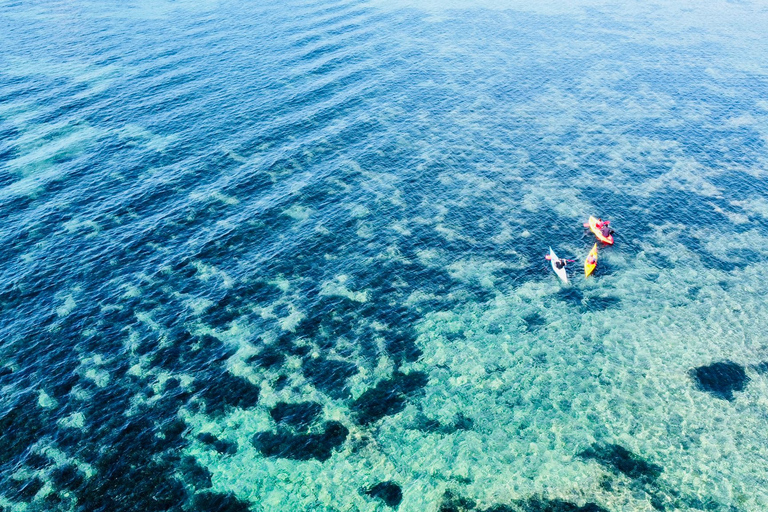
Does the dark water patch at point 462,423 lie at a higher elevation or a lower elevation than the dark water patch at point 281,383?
lower

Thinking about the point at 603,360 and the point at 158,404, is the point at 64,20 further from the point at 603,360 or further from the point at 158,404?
the point at 603,360

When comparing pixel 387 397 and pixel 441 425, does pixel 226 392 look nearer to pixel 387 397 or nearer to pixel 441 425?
pixel 387 397

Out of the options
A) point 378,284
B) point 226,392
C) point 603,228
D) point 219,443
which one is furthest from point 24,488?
point 603,228

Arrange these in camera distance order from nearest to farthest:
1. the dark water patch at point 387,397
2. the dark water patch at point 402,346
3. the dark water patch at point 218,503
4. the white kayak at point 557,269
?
the dark water patch at point 218,503 → the dark water patch at point 387,397 → the dark water patch at point 402,346 → the white kayak at point 557,269

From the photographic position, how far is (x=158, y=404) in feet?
182

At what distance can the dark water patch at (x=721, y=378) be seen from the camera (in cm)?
5591

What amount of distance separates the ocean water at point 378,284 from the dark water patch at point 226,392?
23cm

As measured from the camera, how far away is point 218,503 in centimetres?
4719

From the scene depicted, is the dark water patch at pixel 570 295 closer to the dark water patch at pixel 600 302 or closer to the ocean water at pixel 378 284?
→ the ocean water at pixel 378 284

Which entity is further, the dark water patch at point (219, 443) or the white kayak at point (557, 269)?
the white kayak at point (557, 269)

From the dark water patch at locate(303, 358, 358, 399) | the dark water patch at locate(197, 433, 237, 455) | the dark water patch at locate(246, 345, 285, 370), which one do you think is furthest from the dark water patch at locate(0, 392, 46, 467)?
the dark water patch at locate(303, 358, 358, 399)

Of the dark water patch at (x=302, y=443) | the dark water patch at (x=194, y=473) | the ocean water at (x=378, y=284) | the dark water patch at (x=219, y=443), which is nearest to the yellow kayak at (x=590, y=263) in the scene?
the ocean water at (x=378, y=284)

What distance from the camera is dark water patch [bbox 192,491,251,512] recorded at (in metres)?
46.7

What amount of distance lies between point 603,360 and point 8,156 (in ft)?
359
